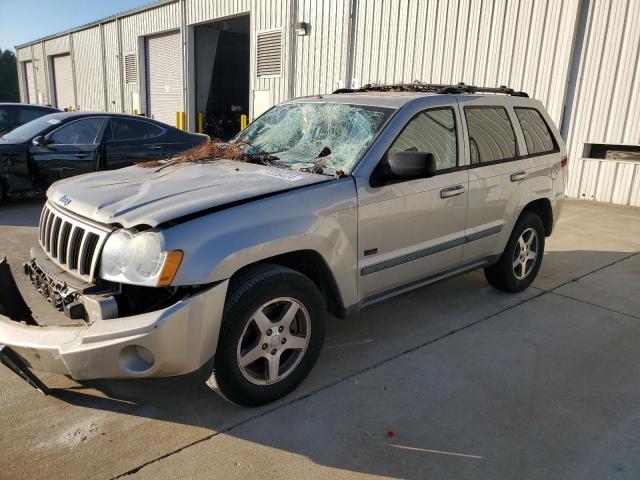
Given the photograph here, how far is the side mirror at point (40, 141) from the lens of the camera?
760 centimetres

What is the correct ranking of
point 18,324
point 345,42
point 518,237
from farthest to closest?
point 345,42 → point 518,237 → point 18,324

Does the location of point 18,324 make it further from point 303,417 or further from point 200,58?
point 200,58

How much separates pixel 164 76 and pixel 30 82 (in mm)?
19893

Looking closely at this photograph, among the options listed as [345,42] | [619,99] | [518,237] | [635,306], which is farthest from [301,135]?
[345,42]

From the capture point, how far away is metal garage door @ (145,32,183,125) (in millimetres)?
19969

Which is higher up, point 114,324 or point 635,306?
point 114,324

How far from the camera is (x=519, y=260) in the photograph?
4863 millimetres

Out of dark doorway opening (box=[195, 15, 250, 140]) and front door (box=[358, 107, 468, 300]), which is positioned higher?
dark doorway opening (box=[195, 15, 250, 140])

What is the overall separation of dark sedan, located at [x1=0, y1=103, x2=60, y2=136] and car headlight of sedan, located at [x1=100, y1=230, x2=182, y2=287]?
916 cm

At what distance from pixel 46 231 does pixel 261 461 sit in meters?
1.91

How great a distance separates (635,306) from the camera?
472 centimetres

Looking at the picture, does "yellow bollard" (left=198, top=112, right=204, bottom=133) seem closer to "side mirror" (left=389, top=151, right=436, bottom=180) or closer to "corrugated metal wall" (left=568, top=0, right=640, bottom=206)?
"corrugated metal wall" (left=568, top=0, right=640, bottom=206)

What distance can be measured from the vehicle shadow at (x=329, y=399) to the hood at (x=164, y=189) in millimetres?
897

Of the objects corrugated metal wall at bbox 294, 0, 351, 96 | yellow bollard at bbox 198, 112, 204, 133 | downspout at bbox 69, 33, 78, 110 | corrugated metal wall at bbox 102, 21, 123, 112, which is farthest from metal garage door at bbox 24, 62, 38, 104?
corrugated metal wall at bbox 294, 0, 351, 96
